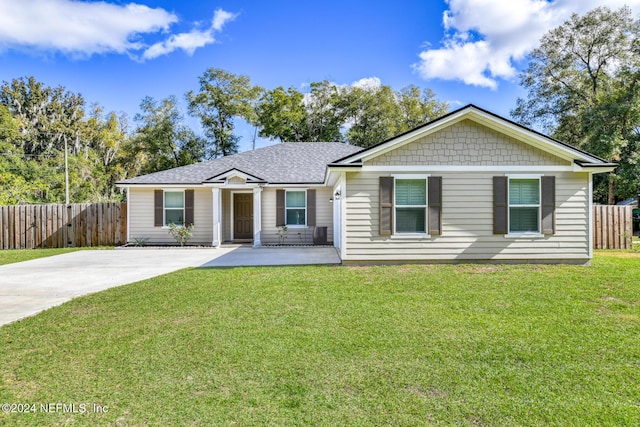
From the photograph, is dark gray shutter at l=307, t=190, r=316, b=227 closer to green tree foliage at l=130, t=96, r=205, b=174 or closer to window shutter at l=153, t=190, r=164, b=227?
window shutter at l=153, t=190, r=164, b=227

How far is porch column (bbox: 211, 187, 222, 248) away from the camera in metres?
13.8

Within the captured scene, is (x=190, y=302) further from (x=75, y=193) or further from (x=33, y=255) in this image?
(x=75, y=193)

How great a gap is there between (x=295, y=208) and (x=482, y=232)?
752 cm

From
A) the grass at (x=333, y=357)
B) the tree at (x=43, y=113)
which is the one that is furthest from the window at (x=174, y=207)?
the tree at (x=43, y=113)

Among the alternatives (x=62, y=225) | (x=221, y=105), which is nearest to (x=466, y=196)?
(x=62, y=225)

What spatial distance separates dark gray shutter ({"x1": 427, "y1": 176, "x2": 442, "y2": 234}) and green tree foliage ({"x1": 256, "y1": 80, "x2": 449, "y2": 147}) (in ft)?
66.0

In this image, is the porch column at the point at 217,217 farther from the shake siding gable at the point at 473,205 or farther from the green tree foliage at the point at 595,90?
the green tree foliage at the point at 595,90

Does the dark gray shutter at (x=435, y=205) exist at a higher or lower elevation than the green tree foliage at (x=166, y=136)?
lower

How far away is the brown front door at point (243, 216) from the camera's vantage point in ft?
50.6

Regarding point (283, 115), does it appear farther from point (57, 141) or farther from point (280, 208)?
point (57, 141)

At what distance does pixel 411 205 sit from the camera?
921 centimetres

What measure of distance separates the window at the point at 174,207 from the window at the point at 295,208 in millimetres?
4432

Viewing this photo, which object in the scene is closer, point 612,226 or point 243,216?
point 612,226

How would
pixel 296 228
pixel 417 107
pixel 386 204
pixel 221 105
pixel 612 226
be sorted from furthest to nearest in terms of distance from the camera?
1. pixel 417 107
2. pixel 221 105
3. pixel 296 228
4. pixel 612 226
5. pixel 386 204
